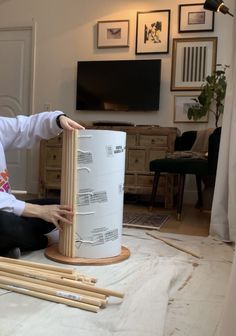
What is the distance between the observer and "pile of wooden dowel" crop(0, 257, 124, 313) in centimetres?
115

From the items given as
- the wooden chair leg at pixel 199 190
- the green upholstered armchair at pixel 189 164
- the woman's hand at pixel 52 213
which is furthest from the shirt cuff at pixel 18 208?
the wooden chair leg at pixel 199 190

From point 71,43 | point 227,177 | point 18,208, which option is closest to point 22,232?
point 18,208

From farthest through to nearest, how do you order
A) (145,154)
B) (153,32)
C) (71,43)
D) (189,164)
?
(71,43) < (153,32) < (145,154) < (189,164)

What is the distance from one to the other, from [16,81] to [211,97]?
7.15 feet

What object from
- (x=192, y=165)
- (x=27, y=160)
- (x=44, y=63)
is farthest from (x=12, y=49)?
(x=192, y=165)

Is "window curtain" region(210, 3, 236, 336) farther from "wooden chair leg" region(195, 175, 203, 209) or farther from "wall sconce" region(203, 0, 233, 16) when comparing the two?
"wooden chair leg" region(195, 175, 203, 209)

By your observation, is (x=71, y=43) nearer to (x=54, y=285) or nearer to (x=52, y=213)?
(x=52, y=213)

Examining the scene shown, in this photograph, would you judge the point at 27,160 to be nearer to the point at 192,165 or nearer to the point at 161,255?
the point at 192,165

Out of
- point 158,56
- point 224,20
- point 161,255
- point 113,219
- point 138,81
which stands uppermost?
point 224,20

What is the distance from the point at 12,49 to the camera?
4367 millimetres

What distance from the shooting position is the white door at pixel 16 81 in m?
4.31

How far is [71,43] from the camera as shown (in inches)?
164

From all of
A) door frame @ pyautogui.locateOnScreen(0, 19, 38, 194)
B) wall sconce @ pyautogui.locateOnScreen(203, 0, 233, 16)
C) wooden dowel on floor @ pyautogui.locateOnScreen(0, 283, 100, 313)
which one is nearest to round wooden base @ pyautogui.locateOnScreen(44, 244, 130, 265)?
wooden dowel on floor @ pyautogui.locateOnScreen(0, 283, 100, 313)

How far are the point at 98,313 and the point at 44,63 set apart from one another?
359 cm
